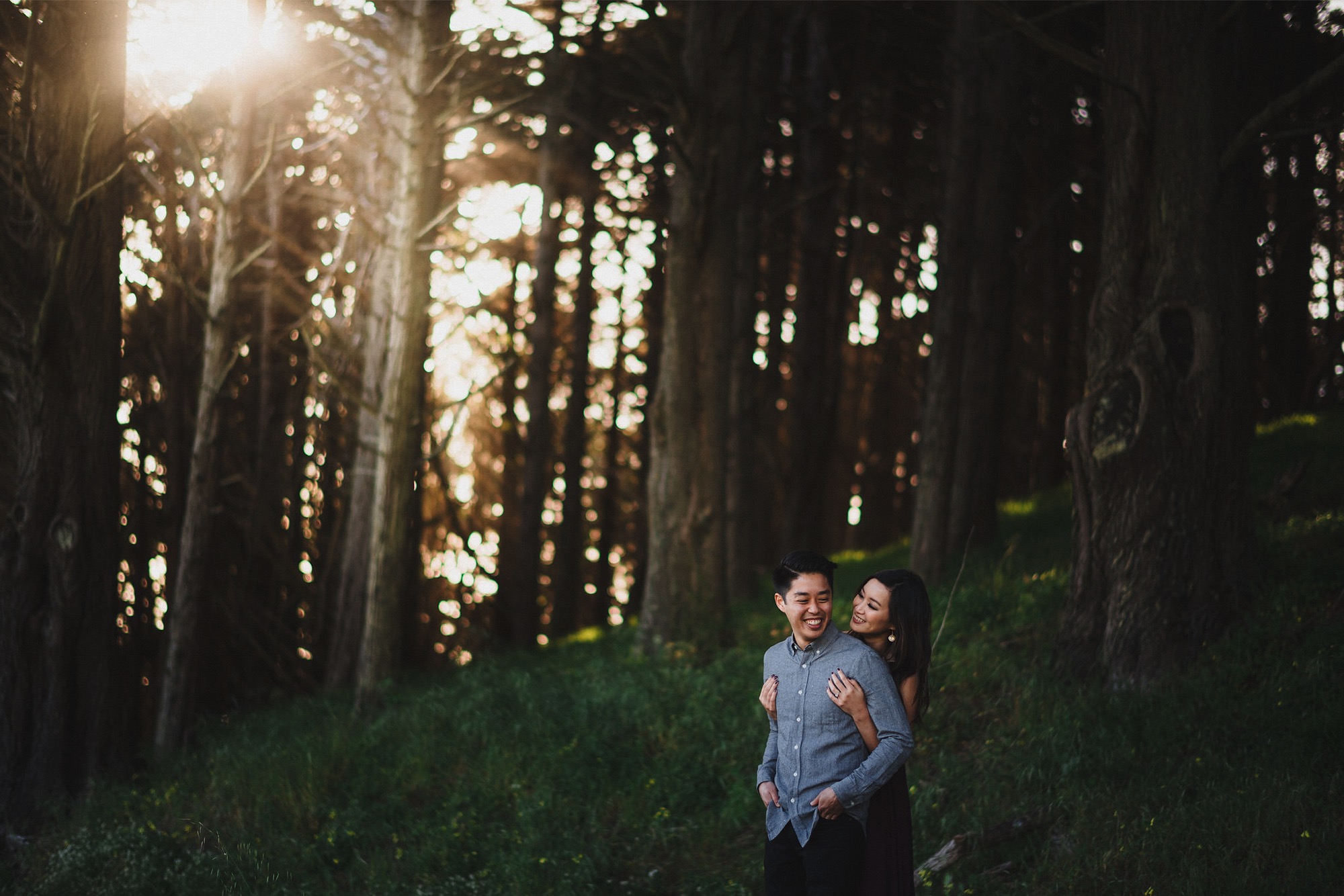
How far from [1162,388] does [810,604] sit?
430 cm

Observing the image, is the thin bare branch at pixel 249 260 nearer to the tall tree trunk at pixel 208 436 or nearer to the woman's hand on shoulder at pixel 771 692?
the tall tree trunk at pixel 208 436

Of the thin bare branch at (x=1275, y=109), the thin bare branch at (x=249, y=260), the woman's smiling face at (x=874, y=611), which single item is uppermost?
the thin bare branch at (x=1275, y=109)

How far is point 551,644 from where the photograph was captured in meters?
13.6

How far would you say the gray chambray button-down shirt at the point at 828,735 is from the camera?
11.8ft

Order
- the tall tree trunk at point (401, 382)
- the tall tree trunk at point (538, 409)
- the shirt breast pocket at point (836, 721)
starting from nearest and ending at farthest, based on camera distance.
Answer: the shirt breast pocket at point (836, 721)
the tall tree trunk at point (401, 382)
the tall tree trunk at point (538, 409)

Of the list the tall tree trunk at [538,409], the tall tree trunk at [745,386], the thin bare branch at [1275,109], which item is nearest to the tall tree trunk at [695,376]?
the tall tree trunk at [745,386]

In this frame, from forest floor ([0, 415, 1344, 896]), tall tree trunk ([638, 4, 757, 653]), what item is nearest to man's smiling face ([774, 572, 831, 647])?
forest floor ([0, 415, 1344, 896])

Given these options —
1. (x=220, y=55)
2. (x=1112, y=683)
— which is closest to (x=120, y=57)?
(x=220, y=55)

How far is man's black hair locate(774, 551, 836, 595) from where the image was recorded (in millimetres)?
3762

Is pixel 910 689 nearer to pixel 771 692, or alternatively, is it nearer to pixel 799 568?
pixel 771 692

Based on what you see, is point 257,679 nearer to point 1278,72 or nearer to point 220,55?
point 220,55

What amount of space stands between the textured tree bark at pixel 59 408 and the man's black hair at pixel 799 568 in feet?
23.9

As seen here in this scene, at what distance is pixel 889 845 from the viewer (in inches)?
153

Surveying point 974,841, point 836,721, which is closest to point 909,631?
point 836,721
